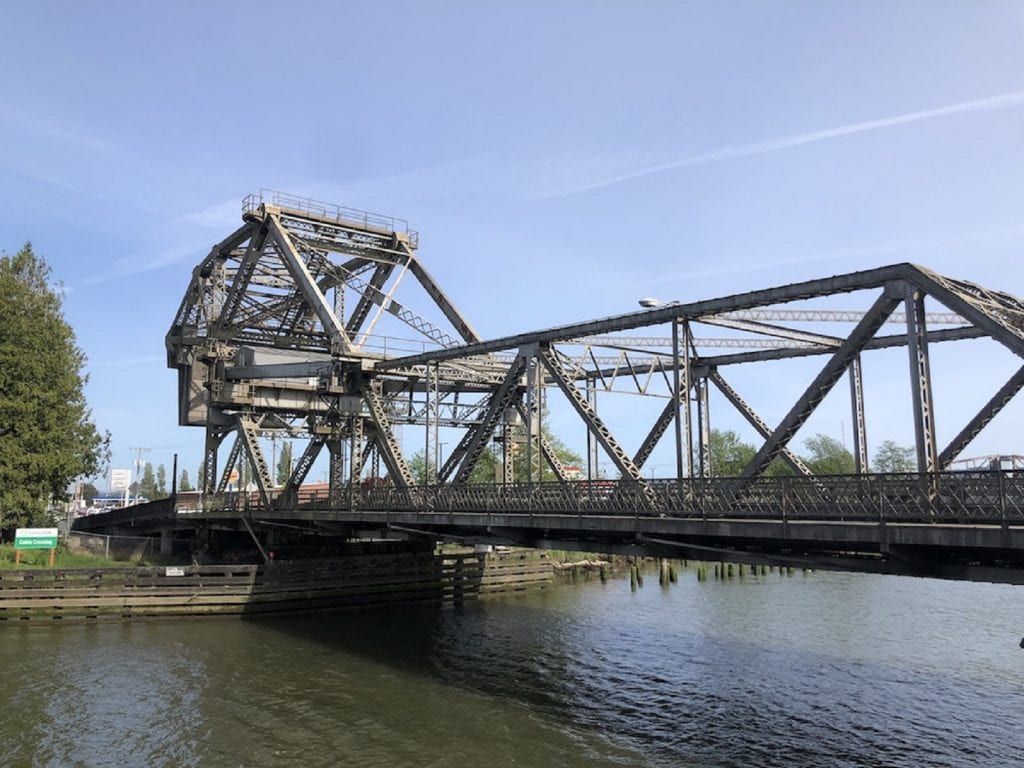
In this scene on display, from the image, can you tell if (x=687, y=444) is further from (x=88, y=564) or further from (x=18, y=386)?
(x=18, y=386)

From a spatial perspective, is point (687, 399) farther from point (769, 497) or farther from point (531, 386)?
point (531, 386)

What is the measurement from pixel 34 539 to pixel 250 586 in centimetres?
1062

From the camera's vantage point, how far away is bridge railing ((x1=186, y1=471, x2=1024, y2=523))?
13.2 meters

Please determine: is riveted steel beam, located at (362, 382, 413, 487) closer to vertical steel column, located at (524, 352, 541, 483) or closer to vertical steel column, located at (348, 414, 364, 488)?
vertical steel column, located at (348, 414, 364, 488)

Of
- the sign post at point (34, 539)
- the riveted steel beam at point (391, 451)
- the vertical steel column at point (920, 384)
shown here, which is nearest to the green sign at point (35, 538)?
the sign post at point (34, 539)

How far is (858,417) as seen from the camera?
19.1 metres

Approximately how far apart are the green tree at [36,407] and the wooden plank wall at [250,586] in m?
9.93

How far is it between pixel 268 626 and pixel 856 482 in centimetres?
2517

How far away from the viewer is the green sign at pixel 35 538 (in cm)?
3459

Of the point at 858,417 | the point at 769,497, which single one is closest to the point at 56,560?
the point at 769,497

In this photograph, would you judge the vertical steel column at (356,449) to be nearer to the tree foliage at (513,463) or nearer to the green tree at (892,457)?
the tree foliage at (513,463)

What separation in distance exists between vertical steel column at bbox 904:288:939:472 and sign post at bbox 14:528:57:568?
36228mm

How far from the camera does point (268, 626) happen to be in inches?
1236

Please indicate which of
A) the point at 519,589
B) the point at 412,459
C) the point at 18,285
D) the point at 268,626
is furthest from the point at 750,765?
the point at 412,459
